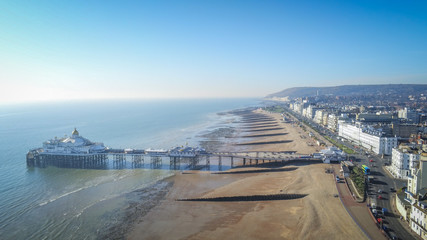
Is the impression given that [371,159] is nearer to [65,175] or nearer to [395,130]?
[395,130]

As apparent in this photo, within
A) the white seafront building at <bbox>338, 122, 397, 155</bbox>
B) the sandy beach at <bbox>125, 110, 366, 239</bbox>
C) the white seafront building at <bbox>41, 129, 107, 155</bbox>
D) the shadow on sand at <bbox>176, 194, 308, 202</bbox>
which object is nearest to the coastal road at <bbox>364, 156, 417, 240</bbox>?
the sandy beach at <bbox>125, 110, 366, 239</bbox>

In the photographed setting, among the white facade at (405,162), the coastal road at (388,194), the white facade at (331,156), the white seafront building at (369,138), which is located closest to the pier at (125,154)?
the white facade at (331,156)

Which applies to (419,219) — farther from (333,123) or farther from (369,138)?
(333,123)

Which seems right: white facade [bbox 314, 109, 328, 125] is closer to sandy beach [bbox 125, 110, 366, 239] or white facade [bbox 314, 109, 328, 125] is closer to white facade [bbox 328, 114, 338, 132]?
white facade [bbox 328, 114, 338, 132]

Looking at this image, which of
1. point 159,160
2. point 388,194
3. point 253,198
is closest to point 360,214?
point 388,194

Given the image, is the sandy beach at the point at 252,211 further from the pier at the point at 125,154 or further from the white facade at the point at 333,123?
the white facade at the point at 333,123

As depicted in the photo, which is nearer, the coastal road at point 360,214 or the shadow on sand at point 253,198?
the coastal road at point 360,214
